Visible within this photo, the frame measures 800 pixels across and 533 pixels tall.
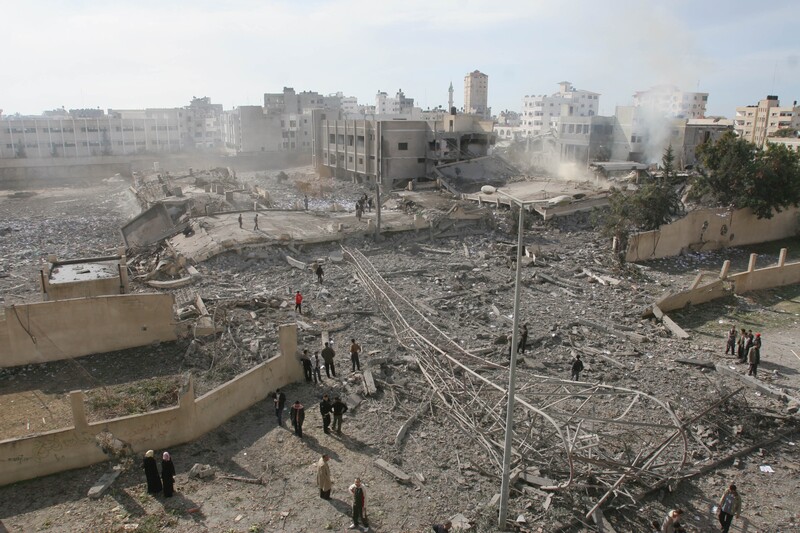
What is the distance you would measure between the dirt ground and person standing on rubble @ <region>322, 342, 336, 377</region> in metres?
0.41

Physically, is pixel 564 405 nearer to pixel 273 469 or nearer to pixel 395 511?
pixel 395 511

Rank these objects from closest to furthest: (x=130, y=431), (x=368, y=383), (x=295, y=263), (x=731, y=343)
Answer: (x=130, y=431) < (x=368, y=383) < (x=731, y=343) < (x=295, y=263)

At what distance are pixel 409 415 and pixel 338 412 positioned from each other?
1589mm

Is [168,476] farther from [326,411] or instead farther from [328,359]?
[328,359]

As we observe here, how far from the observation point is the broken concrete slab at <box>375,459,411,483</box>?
33.0 ft

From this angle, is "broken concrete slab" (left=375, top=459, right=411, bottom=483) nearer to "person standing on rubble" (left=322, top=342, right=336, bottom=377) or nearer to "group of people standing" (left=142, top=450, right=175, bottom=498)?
"group of people standing" (left=142, top=450, right=175, bottom=498)

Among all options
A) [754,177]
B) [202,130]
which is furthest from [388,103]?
[754,177]

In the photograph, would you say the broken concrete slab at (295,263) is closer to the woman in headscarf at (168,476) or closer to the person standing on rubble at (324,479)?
the woman in headscarf at (168,476)

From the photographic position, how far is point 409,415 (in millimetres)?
12117

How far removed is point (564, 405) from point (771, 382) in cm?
588

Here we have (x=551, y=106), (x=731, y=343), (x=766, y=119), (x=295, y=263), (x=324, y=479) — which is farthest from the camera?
(x=551, y=106)

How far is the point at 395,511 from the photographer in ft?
30.6

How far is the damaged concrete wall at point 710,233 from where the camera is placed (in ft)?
83.1

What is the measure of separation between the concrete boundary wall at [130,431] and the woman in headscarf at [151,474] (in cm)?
121
